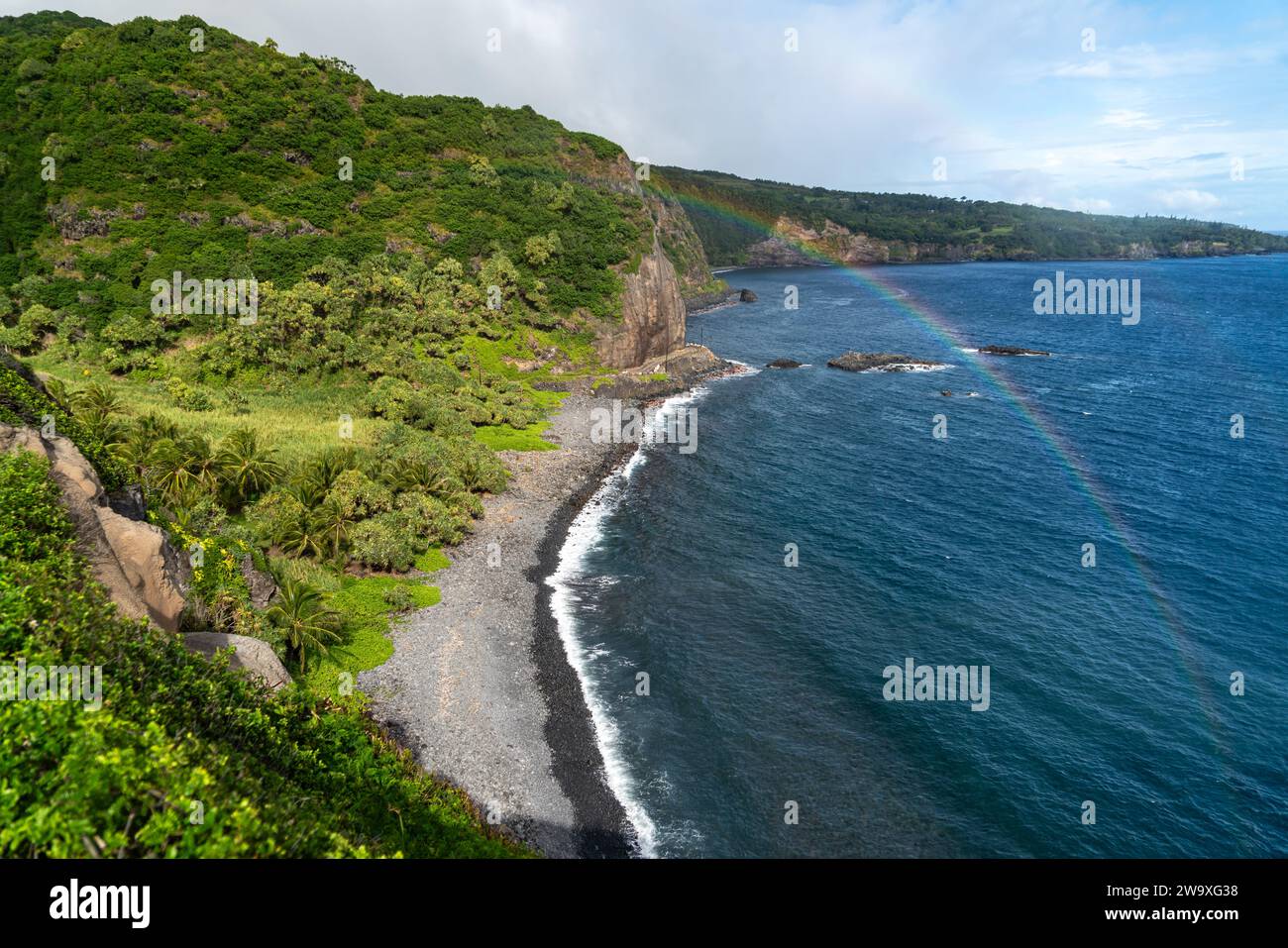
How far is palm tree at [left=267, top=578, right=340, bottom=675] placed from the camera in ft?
107

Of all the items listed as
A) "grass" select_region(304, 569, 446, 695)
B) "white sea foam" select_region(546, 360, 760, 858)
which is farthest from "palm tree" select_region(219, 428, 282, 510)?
"white sea foam" select_region(546, 360, 760, 858)

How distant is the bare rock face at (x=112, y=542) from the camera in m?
22.0

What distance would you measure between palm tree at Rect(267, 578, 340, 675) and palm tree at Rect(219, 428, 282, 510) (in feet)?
38.6

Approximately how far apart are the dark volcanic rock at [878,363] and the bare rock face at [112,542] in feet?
331

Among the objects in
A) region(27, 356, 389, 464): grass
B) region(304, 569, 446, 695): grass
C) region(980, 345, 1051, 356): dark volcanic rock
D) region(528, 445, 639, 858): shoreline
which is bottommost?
region(528, 445, 639, 858): shoreline

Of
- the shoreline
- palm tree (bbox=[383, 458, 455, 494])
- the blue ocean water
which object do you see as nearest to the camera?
the shoreline

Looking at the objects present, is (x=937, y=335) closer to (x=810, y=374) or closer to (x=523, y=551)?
(x=810, y=374)

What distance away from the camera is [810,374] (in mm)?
106438

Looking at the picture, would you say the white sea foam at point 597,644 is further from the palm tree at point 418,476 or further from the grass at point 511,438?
the palm tree at point 418,476

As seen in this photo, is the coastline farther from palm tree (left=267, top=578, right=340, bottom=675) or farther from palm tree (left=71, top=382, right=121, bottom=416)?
palm tree (left=71, top=382, right=121, bottom=416)

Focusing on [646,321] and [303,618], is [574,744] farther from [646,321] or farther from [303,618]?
[646,321]

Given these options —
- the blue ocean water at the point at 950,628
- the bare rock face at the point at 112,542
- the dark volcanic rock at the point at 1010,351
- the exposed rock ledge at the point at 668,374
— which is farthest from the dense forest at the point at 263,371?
the dark volcanic rock at the point at 1010,351
